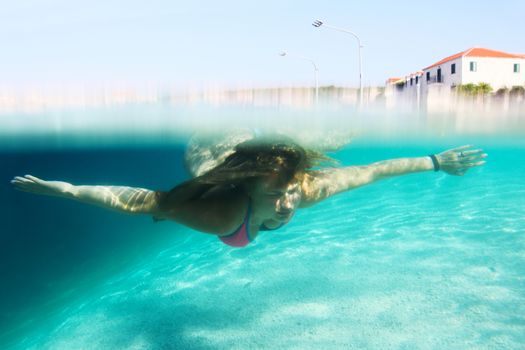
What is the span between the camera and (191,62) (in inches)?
342

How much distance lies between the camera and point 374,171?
4832mm

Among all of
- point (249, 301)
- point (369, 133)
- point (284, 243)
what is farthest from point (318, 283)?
point (369, 133)

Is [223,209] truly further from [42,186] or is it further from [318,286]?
[318,286]

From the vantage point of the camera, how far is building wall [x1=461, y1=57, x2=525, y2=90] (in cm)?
1515

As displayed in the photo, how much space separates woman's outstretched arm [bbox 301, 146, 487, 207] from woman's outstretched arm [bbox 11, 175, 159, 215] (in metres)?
2.03

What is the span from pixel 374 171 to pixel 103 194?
357 centimetres

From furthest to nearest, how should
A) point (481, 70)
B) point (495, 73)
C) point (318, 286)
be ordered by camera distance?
1. point (481, 70)
2. point (495, 73)
3. point (318, 286)

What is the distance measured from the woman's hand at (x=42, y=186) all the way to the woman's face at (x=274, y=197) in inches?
79.5

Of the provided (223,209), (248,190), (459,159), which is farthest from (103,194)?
(459,159)

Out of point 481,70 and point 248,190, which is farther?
point 481,70

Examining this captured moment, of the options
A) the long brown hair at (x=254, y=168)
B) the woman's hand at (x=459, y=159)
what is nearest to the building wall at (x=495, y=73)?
the woman's hand at (x=459, y=159)

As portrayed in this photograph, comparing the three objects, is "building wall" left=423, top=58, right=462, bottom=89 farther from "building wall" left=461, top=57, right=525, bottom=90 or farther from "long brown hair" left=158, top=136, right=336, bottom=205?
"long brown hair" left=158, top=136, right=336, bottom=205

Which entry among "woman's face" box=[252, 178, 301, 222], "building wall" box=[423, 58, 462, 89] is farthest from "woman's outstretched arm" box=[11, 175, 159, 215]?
"building wall" box=[423, 58, 462, 89]

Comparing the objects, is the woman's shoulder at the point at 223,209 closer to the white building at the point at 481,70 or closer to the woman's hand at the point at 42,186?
the woman's hand at the point at 42,186
